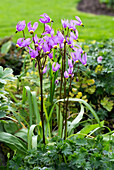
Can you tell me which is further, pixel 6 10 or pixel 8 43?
pixel 6 10

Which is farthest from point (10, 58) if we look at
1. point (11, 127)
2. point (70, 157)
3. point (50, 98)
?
point (70, 157)

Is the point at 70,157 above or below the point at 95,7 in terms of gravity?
below

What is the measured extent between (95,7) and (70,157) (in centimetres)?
882

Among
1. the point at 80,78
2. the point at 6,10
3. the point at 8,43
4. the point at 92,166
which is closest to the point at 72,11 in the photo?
the point at 6,10

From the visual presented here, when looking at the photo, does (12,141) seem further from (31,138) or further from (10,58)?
(10,58)

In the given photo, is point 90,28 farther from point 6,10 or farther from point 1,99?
point 1,99

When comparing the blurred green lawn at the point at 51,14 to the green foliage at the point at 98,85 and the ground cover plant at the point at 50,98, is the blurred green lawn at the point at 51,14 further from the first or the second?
the ground cover plant at the point at 50,98

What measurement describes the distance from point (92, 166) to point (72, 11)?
7.80m

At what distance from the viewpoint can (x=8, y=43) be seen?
4.62 metres

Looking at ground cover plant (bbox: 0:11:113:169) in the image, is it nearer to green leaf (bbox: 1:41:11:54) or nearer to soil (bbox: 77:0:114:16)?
green leaf (bbox: 1:41:11:54)

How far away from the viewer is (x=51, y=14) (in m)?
8.41

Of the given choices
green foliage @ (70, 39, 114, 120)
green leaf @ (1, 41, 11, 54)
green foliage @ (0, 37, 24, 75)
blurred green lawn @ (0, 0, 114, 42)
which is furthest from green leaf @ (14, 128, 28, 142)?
blurred green lawn @ (0, 0, 114, 42)

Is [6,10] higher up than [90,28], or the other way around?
[6,10]

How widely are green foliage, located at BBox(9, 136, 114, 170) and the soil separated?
25.5ft
